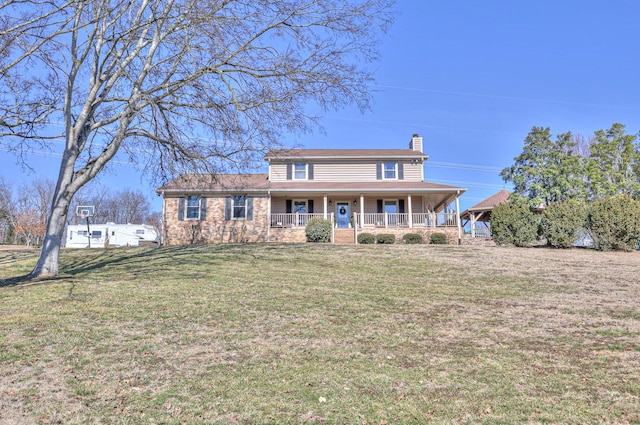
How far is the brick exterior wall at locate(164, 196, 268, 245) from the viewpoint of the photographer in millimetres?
21438

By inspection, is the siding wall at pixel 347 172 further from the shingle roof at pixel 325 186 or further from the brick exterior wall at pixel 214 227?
the brick exterior wall at pixel 214 227

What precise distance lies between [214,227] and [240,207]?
1.67 meters

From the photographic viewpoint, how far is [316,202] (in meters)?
23.8

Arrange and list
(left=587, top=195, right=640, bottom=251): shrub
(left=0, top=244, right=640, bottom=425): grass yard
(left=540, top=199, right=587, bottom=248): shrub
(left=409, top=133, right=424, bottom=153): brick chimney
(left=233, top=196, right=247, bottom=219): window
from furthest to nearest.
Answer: (left=409, top=133, right=424, bottom=153): brick chimney
(left=233, top=196, right=247, bottom=219): window
(left=540, top=199, right=587, bottom=248): shrub
(left=587, top=195, right=640, bottom=251): shrub
(left=0, top=244, right=640, bottom=425): grass yard

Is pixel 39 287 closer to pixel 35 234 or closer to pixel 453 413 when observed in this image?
pixel 453 413

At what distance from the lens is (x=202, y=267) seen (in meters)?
11.0

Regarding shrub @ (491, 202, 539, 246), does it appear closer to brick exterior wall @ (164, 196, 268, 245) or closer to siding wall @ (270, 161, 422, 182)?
siding wall @ (270, 161, 422, 182)

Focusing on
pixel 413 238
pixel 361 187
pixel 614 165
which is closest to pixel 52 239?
pixel 413 238

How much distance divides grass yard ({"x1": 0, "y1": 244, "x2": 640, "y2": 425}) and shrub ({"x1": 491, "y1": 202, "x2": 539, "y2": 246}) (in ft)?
26.7

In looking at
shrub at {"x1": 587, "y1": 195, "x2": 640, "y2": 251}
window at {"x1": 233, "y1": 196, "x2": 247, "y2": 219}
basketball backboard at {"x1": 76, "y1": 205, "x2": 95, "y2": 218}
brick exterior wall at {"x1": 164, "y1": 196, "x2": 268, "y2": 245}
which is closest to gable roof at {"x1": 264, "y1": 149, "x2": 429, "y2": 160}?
window at {"x1": 233, "y1": 196, "x2": 247, "y2": 219}

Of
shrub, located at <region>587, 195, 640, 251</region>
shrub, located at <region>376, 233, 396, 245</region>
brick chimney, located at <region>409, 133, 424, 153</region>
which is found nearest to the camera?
shrub, located at <region>587, 195, 640, 251</region>

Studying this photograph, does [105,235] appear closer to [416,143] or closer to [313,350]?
[416,143]

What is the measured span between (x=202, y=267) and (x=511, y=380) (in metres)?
8.48

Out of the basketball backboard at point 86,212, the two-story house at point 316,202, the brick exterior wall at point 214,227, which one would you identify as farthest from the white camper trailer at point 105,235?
the two-story house at point 316,202
